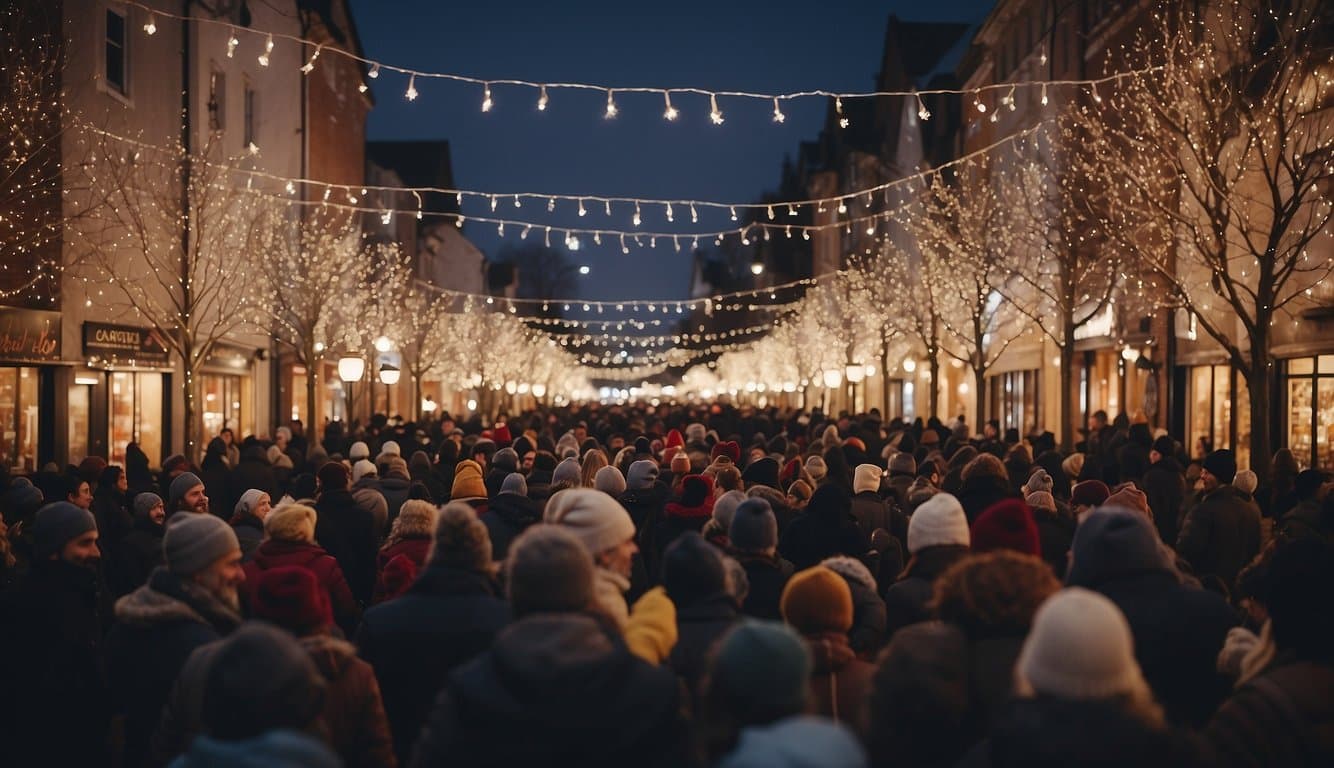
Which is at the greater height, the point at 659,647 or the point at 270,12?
the point at 270,12

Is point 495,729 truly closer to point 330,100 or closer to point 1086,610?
point 1086,610

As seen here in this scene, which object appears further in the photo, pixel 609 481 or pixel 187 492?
pixel 609 481

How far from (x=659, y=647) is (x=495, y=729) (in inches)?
49.2

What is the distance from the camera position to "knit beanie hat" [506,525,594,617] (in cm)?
433

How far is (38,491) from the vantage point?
1004 centimetres

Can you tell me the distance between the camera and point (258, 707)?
3.63 meters

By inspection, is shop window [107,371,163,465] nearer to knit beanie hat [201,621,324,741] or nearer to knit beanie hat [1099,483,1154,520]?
knit beanie hat [1099,483,1154,520]

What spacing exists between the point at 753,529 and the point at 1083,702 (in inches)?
127

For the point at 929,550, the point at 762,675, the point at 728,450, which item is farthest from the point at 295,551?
the point at 728,450

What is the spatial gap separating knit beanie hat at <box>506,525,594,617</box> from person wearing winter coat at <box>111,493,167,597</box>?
5186 millimetres

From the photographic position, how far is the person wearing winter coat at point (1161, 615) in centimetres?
488

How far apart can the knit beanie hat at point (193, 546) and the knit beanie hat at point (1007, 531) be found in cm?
319

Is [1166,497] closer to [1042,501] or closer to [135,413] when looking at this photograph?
[1042,501]

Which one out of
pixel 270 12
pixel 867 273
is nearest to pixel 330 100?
pixel 270 12
